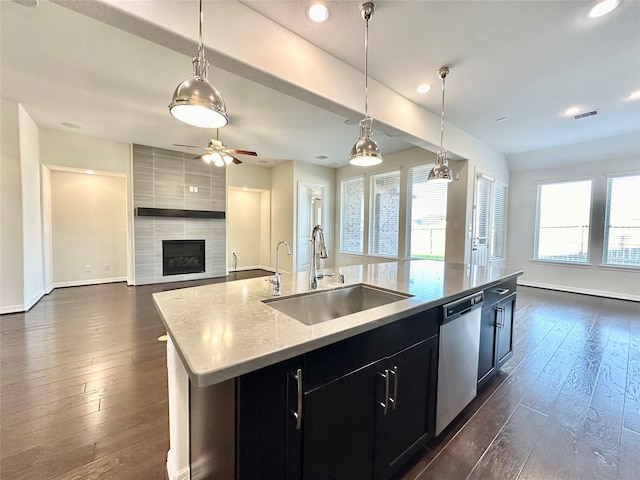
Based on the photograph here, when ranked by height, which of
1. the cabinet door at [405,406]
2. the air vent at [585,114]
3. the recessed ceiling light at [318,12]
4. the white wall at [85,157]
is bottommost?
the cabinet door at [405,406]

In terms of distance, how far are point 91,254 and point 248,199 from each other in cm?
387

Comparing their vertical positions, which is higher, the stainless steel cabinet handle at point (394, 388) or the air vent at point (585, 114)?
the air vent at point (585, 114)

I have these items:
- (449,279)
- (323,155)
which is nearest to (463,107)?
(449,279)

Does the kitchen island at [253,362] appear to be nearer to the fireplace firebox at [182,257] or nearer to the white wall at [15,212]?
the white wall at [15,212]

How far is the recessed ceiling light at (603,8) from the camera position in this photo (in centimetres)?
185

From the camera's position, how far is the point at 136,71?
2.77 meters

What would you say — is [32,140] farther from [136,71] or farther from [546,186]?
[546,186]

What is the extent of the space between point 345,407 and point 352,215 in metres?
6.10

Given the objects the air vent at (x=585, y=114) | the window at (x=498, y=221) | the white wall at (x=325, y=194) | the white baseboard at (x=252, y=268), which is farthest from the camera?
the white baseboard at (x=252, y=268)

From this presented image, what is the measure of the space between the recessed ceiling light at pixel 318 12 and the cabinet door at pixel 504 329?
2.64 metres

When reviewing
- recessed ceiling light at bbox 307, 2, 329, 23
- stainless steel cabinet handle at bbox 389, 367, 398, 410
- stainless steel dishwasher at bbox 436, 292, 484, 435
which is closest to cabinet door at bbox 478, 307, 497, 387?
stainless steel dishwasher at bbox 436, 292, 484, 435

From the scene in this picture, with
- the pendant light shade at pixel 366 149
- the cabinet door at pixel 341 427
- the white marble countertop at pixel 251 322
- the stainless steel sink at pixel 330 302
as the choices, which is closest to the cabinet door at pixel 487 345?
the white marble countertop at pixel 251 322

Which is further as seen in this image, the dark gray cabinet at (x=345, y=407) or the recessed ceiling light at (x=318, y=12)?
the recessed ceiling light at (x=318, y=12)

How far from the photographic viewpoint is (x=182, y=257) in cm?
609
